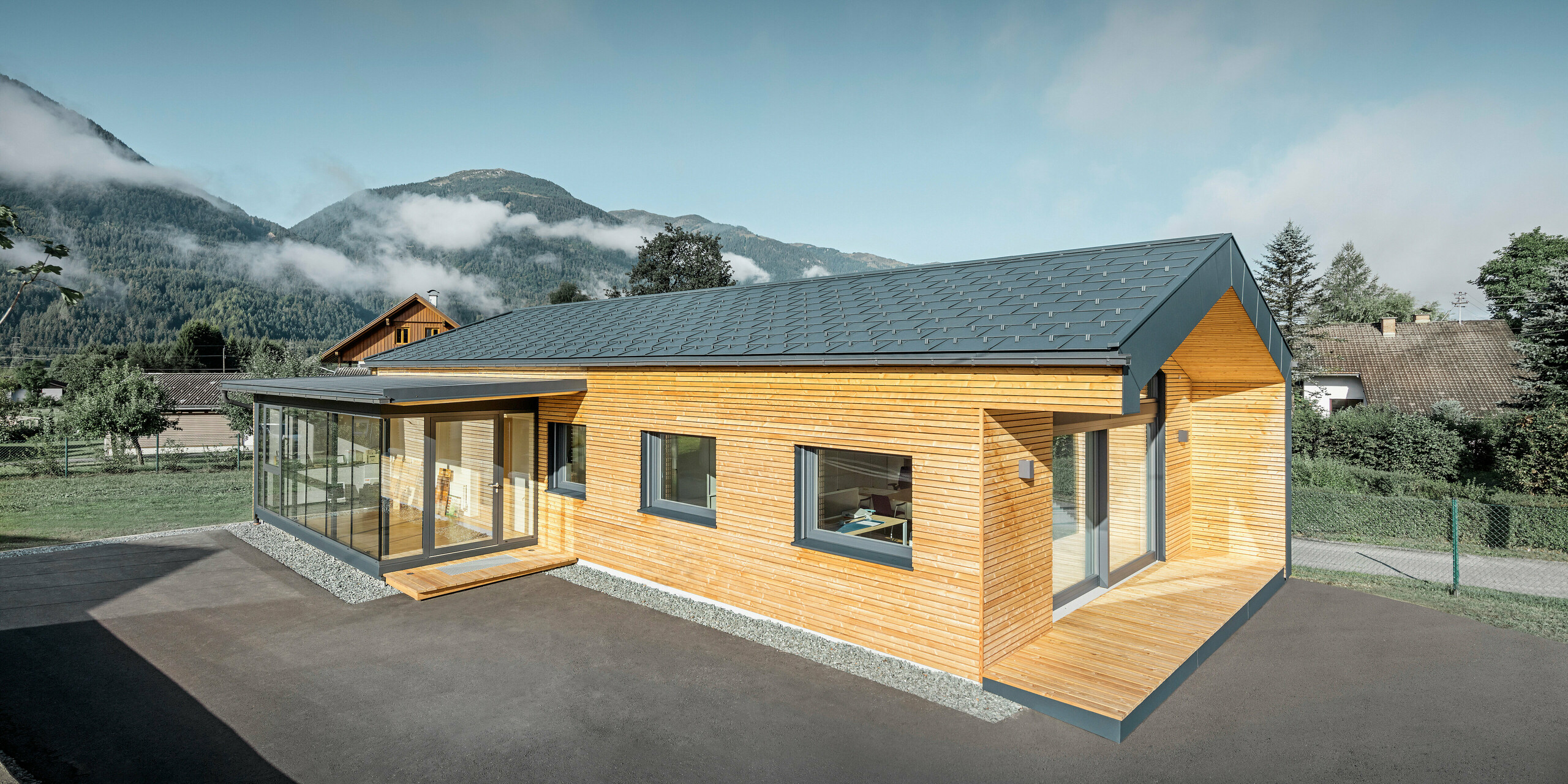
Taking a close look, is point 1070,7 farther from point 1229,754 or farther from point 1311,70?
point 1229,754

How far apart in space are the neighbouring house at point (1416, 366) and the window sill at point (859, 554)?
25.2 metres

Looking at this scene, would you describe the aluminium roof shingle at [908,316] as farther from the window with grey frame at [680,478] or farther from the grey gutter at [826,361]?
the window with grey frame at [680,478]

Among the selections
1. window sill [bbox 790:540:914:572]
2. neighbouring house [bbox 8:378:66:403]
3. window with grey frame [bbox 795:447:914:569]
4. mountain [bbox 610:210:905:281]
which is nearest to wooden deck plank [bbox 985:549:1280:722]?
window sill [bbox 790:540:914:572]

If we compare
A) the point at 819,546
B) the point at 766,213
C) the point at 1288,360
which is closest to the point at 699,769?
the point at 819,546

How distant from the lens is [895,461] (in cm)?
623

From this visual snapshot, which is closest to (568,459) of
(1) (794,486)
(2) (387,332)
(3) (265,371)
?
(1) (794,486)

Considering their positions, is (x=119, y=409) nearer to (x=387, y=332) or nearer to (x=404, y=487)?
(x=404, y=487)

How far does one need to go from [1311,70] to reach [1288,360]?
10410 millimetres

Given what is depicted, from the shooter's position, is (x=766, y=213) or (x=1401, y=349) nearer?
(x=1401, y=349)

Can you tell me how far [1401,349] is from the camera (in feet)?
94.6

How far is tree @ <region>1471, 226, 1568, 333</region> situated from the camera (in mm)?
39781

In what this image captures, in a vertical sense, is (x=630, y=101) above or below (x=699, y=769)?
above

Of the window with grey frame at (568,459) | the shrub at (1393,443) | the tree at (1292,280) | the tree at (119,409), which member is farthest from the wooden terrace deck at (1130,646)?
the tree at (119,409)

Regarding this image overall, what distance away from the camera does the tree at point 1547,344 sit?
1534 cm
